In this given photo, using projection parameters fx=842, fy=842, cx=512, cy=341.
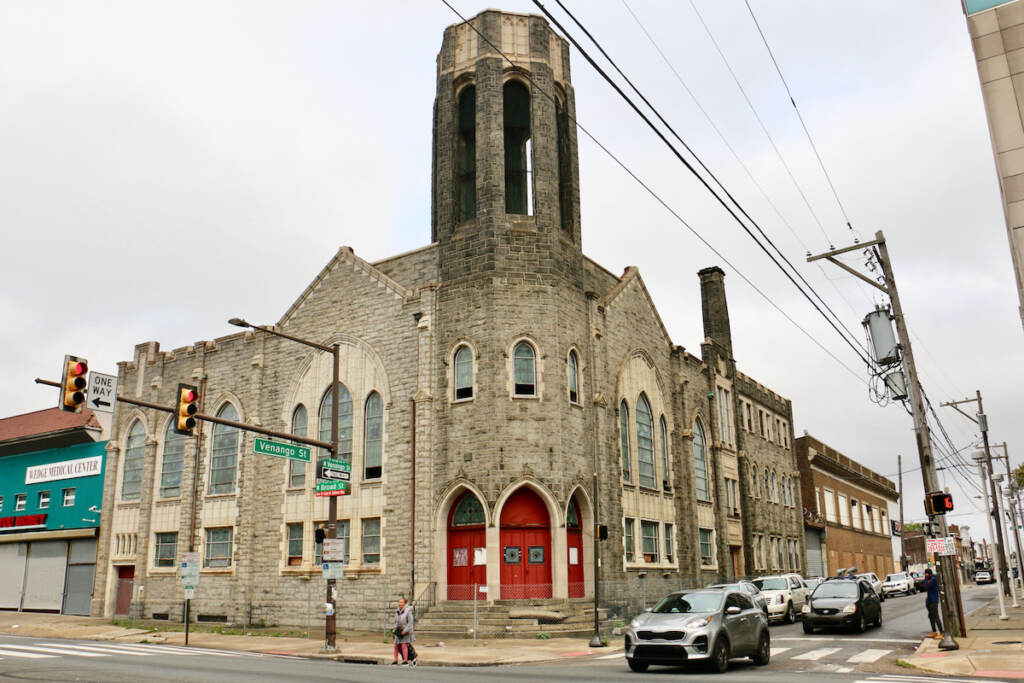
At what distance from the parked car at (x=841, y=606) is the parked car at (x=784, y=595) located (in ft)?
15.5

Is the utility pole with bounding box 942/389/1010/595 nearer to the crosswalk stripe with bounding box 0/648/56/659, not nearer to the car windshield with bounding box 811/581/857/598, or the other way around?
the car windshield with bounding box 811/581/857/598

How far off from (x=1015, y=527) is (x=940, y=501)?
1277 inches

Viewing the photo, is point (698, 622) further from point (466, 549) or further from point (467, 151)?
point (467, 151)

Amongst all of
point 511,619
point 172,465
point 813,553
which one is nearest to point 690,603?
point 511,619

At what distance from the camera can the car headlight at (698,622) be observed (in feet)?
50.1

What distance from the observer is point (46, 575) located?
128 feet

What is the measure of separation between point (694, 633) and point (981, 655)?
6.81 meters

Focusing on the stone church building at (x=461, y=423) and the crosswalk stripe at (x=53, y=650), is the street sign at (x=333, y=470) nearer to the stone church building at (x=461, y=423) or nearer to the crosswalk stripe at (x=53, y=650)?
the stone church building at (x=461, y=423)

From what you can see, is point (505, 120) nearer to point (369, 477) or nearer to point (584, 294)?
point (584, 294)

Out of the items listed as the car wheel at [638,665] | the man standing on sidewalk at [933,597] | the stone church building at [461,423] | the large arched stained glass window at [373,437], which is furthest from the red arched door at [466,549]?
the man standing on sidewalk at [933,597]

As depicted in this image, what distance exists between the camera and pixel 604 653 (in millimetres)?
20344

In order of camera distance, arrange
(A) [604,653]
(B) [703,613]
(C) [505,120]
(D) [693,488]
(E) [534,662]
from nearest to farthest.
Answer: (B) [703,613] → (E) [534,662] → (A) [604,653] → (C) [505,120] → (D) [693,488]

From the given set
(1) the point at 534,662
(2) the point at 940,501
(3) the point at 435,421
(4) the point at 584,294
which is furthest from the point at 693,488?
(1) the point at 534,662

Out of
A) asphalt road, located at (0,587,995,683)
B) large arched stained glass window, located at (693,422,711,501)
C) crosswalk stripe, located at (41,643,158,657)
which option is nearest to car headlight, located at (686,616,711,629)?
asphalt road, located at (0,587,995,683)
